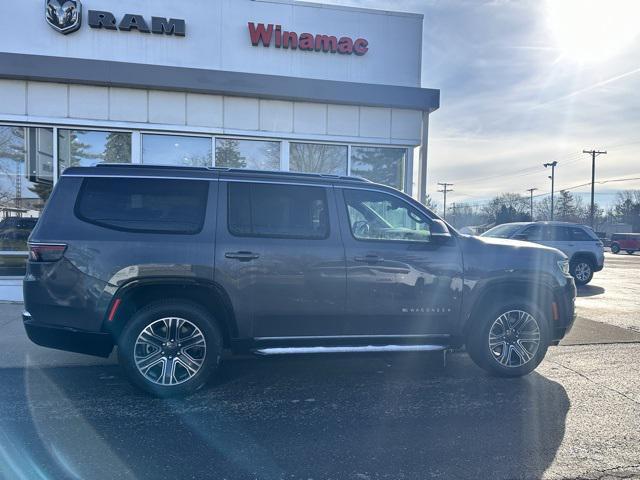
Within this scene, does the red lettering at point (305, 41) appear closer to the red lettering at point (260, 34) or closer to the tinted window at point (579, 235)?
the red lettering at point (260, 34)

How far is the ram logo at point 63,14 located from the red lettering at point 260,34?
3.17 meters

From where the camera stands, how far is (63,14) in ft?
27.5

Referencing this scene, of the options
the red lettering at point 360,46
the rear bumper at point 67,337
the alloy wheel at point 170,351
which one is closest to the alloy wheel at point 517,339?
the alloy wheel at point 170,351

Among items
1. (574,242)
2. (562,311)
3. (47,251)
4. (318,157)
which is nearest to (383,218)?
(562,311)

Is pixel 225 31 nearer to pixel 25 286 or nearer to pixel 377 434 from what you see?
pixel 25 286

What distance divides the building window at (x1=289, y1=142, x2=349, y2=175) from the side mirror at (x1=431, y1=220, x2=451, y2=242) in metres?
5.26

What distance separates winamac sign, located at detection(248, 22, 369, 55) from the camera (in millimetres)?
9055

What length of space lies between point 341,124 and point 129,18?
450 cm

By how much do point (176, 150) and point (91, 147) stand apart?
1.61 m

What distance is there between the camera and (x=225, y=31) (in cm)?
902

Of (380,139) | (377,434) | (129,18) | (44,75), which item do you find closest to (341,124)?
(380,139)

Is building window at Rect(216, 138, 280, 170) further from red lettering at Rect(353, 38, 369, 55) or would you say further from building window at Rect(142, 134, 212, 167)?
red lettering at Rect(353, 38, 369, 55)

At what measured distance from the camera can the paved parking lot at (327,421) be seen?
10.3ft

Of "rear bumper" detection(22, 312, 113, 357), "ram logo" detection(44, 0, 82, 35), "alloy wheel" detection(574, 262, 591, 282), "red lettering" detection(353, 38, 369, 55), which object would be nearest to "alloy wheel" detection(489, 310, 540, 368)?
"rear bumper" detection(22, 312, 113, 357)
